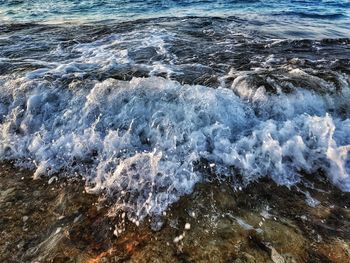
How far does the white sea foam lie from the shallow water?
0.02 m

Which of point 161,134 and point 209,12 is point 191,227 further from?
point 209,12

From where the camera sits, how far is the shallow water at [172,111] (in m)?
4.60

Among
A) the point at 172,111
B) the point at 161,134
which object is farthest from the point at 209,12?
the point at 161,134

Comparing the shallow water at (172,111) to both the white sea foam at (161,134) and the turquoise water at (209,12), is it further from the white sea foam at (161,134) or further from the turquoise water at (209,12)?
the turquoise water at (209,12)

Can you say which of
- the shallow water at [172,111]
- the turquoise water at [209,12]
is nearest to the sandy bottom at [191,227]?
the shallow water at [172,111]

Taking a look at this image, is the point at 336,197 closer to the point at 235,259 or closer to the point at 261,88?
the point at 235,259

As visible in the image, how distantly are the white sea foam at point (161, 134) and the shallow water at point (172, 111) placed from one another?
0.06 ft

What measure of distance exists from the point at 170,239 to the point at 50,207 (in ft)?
5.18

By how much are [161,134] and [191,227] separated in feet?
6.51

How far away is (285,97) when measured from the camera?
6227mm

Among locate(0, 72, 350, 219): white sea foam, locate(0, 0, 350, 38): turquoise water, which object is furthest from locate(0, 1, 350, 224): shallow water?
locate(0, 0, 350, 38): turquoise water

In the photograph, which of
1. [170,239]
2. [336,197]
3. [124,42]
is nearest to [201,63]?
[124,42]

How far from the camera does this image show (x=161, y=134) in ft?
17.7

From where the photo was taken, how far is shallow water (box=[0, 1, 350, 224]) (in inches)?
181
